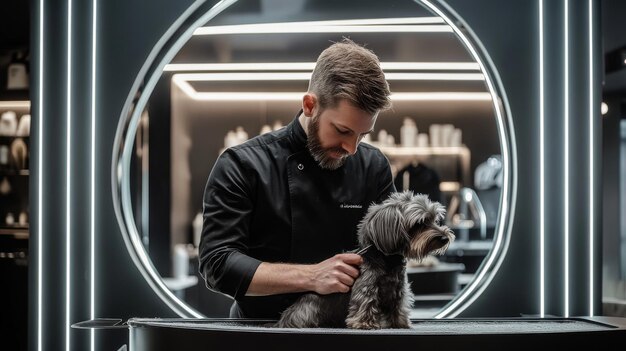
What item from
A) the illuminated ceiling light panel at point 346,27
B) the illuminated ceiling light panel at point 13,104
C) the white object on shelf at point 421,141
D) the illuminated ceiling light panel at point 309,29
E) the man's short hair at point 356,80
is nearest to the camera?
the man's short hair at point 356,80

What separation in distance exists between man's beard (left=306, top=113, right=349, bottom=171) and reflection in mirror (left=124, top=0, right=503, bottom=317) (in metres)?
4.32

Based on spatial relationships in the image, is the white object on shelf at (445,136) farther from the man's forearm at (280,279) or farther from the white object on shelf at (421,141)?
the man's forearm at (280,279)

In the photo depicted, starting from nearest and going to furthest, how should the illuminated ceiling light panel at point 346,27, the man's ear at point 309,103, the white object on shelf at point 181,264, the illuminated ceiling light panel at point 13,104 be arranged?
1. the man's ear at point 309,103
2. the illuminated ceiling light panel at point 13,104
3. the illuminated ceiling light panel at point 346,27
4. the white object on shelf at point 181,264

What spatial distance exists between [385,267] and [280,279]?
27 centimetres

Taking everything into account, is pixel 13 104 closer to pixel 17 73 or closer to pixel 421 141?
pixel 17 73

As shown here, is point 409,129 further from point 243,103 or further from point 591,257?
point 591,257

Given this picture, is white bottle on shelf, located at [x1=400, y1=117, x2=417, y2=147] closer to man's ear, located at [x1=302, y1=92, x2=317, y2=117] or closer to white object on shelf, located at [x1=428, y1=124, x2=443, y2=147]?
white object on shelf, located at [x1=428, y1=124, x2=443, y2=147]

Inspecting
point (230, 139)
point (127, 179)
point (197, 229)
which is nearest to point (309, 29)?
point (230, 139)

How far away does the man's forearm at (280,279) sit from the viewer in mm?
1538

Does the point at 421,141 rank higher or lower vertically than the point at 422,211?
higher

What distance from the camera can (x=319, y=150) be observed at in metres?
1.79

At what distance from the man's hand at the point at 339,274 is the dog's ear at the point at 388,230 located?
6cm

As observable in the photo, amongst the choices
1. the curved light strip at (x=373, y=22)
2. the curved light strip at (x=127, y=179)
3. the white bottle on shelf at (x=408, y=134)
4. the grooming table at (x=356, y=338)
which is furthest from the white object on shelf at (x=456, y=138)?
the grooming table at (x=356, y=338)

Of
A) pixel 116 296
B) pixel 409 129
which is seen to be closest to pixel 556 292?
pixel 116 296
